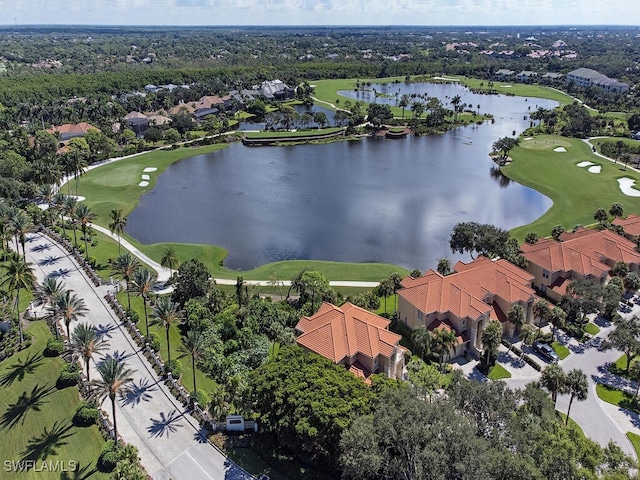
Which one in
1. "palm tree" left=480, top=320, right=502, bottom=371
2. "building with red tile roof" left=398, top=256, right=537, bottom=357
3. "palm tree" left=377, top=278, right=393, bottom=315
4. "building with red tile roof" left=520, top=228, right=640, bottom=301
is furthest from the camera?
"building with red tile roof" left=520, top=228, right=640, bottom=301

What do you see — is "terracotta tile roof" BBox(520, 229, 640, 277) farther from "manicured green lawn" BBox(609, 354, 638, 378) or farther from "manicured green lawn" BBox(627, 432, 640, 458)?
"manicured green lawn" BBox(627, 432, 640, 458)

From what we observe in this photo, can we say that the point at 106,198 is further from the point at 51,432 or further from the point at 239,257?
the point at 51,432

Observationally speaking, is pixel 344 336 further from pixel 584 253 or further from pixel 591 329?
pixel 584 253

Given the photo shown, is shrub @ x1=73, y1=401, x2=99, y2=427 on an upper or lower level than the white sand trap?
upper

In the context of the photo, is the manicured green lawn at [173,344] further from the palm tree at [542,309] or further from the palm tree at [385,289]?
the palm tree at [542,309]

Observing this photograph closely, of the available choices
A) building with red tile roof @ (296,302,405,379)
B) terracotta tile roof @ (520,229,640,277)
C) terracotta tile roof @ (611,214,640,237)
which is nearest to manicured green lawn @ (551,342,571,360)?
terracotta tile roof @ (520,229,640,277)

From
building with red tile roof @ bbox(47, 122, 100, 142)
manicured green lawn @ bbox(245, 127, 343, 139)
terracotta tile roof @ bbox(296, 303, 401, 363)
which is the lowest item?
manicured green lawn @ bbox(245, 127, 343, 139)

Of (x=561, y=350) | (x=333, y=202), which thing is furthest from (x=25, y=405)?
(x=333, y=202)
